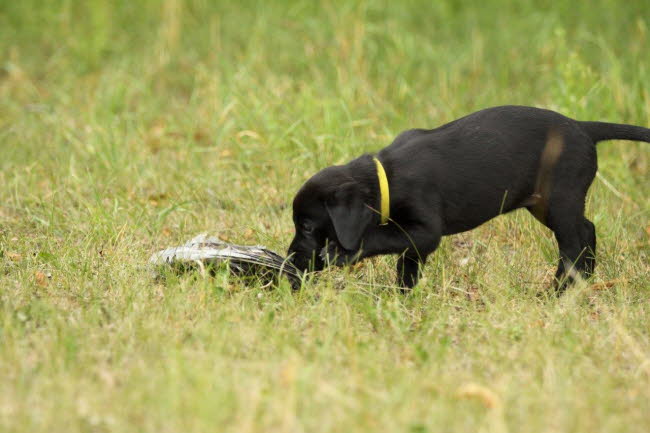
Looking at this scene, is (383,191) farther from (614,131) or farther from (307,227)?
(614,131)

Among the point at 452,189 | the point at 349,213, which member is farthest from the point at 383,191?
the point at 452,189

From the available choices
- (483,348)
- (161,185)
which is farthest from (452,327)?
(161,185)

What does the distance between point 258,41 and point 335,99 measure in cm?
196

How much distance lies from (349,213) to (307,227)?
30 cm

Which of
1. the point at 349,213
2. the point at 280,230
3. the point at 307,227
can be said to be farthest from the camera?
the point at 280,230

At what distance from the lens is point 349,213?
12.8 feet

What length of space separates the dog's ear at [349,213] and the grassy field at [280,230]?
236 millimetres

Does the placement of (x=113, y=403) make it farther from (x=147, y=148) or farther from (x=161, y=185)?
(x=147, y=148)

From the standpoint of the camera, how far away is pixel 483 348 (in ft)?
10.9

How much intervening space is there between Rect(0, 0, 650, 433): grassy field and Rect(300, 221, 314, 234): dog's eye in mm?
267

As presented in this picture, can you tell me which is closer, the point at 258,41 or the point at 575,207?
the point at 575,207

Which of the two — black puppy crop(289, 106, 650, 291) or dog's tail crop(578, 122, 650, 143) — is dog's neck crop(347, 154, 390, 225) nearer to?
black puppy crop(289, 106, 650, 291)

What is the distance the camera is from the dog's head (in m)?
3.88

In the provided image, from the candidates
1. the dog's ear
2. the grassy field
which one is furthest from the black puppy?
the grassy field
